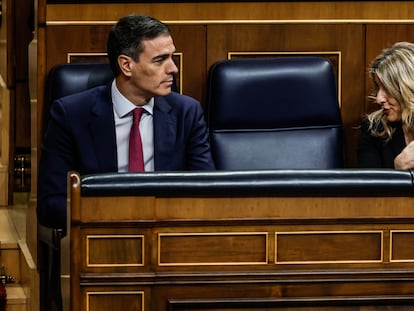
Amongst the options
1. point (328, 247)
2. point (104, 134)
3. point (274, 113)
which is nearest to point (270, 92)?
point (274, 113)

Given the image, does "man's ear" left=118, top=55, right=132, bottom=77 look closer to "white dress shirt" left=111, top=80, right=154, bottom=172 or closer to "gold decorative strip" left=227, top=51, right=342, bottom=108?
"white dress shirt" left=111, top=80, right=154, bottom=172

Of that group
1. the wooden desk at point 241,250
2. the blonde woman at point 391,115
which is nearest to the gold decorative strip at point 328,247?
the wooden desk at point 241,250

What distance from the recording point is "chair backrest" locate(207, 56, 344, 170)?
1.83 m

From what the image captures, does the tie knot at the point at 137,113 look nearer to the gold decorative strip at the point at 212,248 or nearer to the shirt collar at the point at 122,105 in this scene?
the shirt collar at the point at 122,105

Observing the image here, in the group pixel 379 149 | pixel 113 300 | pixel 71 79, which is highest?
pixel 71 79

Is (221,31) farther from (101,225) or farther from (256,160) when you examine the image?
(101,225)

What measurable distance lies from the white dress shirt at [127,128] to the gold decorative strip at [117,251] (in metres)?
0.41

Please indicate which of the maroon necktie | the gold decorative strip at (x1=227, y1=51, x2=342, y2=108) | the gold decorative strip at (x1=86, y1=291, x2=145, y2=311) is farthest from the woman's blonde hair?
the gold decorative strip at (x1=86, y1=291, x2=145, y2=311)

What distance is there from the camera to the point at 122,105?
175 cm

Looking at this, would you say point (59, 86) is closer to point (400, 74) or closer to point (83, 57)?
point (83, 57)

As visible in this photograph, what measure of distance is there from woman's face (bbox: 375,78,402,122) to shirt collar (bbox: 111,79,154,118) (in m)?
0.36

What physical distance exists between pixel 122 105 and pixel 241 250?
0.47m

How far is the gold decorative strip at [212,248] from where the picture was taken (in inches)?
52.5

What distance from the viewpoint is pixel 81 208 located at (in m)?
1.31
